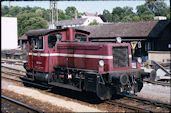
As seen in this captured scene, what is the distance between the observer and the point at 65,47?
10484 mm

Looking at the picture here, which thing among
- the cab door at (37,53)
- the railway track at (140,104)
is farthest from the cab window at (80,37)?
the railway track at (140,104)

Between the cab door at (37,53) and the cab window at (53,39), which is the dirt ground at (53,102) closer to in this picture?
the cab door at (37,53)

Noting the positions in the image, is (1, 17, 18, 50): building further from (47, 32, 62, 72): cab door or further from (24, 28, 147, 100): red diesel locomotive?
(47, 32, 62, 72): cab door

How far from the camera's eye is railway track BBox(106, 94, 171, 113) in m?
8.01

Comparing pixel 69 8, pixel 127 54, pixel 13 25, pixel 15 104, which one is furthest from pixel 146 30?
pixel 69 8

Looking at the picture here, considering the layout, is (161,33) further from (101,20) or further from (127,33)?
(101,20)

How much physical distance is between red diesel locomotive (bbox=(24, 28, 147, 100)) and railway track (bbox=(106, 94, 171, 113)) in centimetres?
49

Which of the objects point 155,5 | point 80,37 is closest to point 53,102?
point 80,37

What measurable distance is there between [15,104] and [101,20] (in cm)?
7737

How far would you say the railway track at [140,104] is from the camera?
8008 mm

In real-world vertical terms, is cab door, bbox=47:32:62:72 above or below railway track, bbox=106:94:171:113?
above

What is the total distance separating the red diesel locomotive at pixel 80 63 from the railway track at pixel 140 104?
491 millimetres

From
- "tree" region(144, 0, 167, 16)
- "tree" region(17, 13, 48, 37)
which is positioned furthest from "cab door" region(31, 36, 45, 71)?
"tree" region(144, 0, 167, 16)

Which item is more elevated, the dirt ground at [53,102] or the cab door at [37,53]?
the cab door at [37,53]
